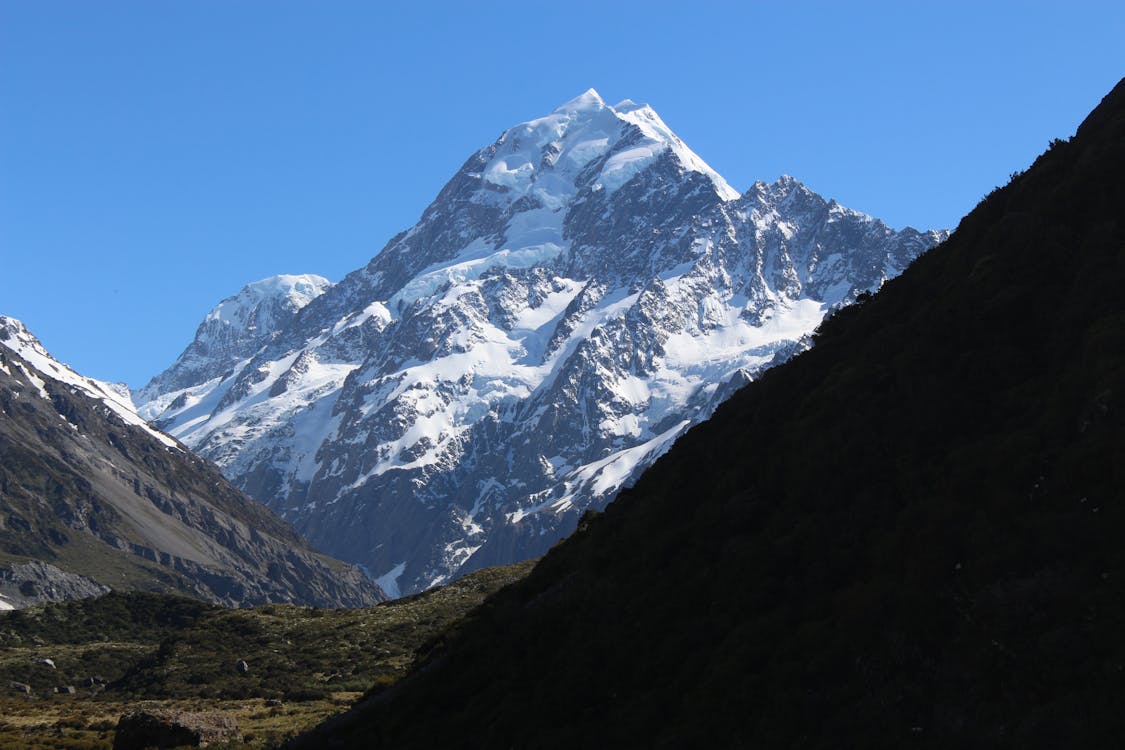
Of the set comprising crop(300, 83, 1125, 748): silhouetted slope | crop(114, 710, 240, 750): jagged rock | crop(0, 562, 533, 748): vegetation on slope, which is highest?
crop(0, 562, 533, 748): vegetation on slope

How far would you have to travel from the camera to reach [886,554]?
108 feet

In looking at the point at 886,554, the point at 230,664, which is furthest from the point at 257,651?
the point at 886,554

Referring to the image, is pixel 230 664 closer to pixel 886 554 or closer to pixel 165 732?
pixel 165 732

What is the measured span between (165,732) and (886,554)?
32975 mm

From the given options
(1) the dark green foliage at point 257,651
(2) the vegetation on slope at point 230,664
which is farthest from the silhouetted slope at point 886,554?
(1) the dark green foliage at point 257,651

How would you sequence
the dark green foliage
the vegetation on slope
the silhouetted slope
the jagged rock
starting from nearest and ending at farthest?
1. the silhouetted slope
2. the jagged rock
3. the vegetation on slope
4. the dark green foliage

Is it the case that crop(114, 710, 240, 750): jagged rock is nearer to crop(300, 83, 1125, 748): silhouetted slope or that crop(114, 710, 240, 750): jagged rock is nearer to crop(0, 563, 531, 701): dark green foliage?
crop(300, 83, 1125, 748): silhouetted slope

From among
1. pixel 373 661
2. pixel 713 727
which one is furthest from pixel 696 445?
pixel 373 661

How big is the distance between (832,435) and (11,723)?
4885 centimetres

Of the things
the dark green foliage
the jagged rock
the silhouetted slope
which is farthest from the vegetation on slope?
the silhouetted slope

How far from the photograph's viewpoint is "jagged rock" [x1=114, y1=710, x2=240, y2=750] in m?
51.5

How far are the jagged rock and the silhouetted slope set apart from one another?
32.0ft

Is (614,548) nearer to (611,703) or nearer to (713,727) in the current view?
(611,703)

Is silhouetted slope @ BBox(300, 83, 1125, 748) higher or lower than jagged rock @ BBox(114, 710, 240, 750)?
lower
